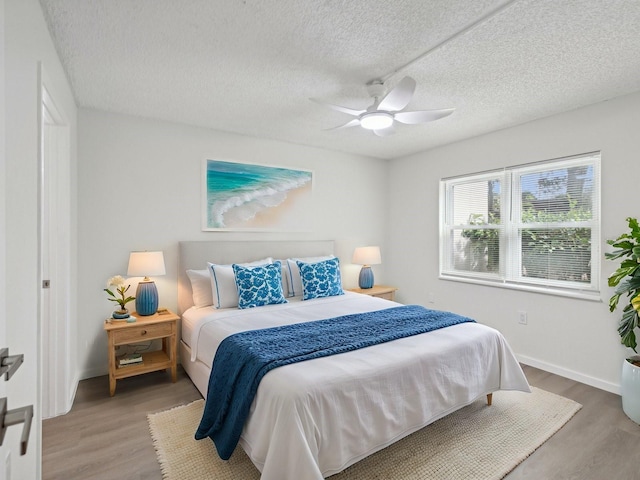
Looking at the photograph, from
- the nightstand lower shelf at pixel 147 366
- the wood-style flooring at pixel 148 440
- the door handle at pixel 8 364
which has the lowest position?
the wood-style flooring at pixel 148 440

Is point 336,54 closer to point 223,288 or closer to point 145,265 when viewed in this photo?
point 223,288

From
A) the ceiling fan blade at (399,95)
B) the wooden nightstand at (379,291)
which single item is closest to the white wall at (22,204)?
the ceiling fan blade at (399,95)

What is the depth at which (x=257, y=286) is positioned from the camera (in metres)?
3.18

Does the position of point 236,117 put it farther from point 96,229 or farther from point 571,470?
point 571,470

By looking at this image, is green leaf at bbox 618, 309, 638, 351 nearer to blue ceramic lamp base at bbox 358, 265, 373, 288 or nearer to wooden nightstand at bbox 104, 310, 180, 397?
blue ceramic lamp base at bbox 358, 265, 373, 288

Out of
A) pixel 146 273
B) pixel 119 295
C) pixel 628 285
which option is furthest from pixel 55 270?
pixel 628 285

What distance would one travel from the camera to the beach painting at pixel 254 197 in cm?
368

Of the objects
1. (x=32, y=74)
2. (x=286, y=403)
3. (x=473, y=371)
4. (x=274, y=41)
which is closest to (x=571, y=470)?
(x=473, y=371)

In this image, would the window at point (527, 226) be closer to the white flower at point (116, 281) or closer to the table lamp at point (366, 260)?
the table lamp at point (366, 260)

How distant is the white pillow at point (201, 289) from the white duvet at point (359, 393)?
0.65 m

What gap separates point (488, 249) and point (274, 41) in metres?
3.28

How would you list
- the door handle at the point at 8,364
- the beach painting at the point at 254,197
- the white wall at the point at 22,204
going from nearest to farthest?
the door handle at the point at 8,364 < the white wall at the point at 22,204 < the beach painting at the point at 254,197

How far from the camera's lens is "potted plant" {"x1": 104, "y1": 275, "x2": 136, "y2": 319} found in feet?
9.67

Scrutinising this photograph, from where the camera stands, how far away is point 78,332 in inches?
119
